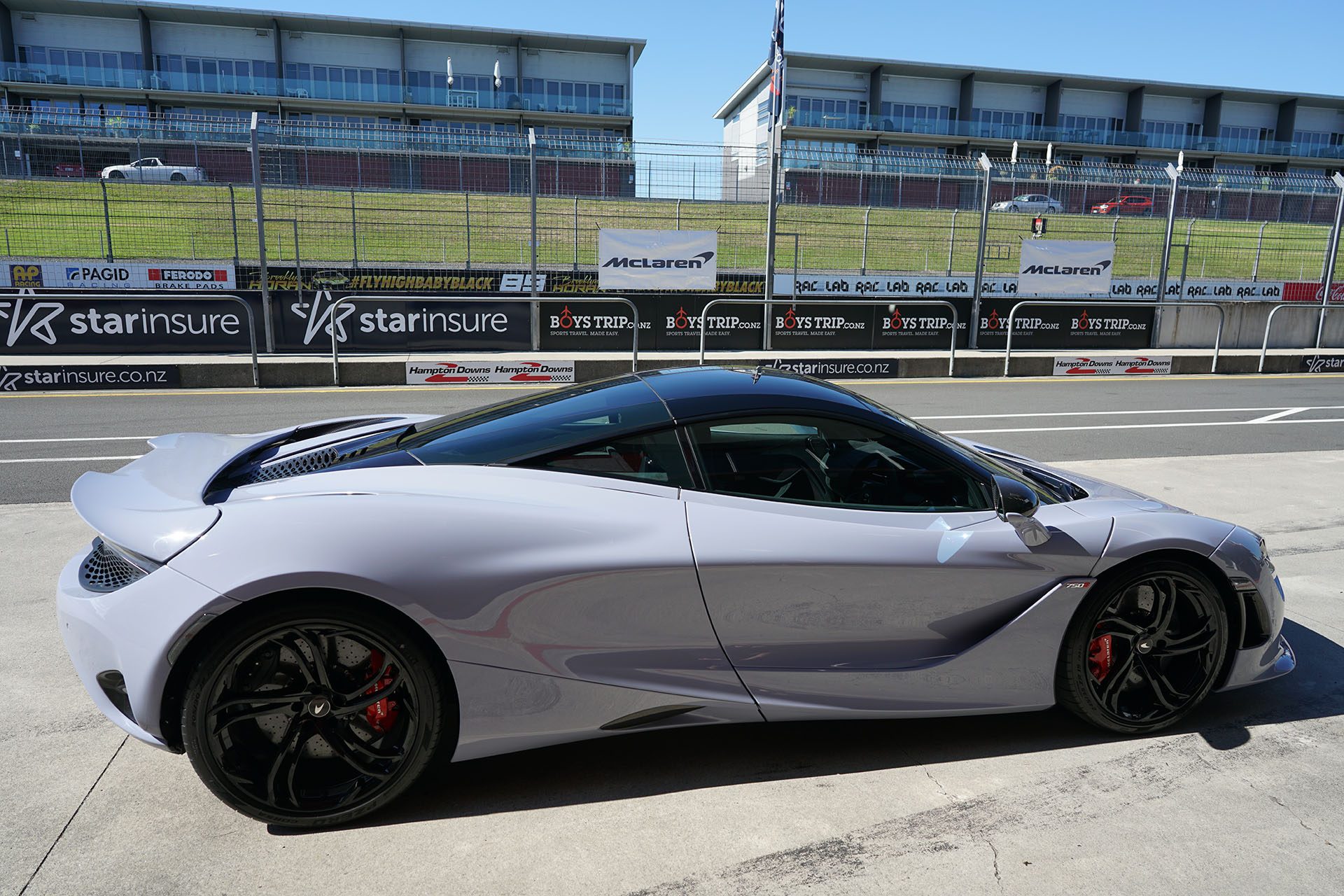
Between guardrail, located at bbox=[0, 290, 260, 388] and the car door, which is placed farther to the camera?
guardrail, located at bbox=[0, 290, 260, 388]

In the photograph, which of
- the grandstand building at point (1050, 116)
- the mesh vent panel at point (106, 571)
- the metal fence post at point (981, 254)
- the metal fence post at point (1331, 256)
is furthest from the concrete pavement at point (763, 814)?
the grandstand building at point (1050, 116)

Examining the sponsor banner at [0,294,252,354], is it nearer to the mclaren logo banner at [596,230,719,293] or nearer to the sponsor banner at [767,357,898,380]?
the mclaren logo banner at [596,230,719,293]

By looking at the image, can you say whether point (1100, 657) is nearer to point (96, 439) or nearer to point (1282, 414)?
point (96, 439)

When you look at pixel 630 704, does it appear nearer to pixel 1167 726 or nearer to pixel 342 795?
pixel 342 795

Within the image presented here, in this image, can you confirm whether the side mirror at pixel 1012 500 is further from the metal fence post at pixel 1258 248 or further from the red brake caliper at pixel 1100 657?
the metal fence post at pixel 1258 248

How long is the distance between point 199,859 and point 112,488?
3.87 ft

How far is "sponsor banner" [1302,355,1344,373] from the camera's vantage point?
1586cm

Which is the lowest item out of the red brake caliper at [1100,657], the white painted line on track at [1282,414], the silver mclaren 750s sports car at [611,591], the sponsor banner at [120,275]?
the white painted line on track at [1282,414]

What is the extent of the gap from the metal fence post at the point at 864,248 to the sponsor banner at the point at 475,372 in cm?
810

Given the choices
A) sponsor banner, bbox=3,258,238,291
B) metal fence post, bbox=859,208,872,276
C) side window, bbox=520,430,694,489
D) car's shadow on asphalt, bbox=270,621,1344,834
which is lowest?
car's shadow on asphalt, bbox=270,621,1344,834

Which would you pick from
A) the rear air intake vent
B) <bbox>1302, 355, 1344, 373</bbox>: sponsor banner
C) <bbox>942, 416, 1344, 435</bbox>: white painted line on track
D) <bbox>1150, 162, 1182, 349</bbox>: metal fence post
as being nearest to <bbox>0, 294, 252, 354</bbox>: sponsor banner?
<bbox>942, 416, 1344, 435</bbox>: white painted line on track

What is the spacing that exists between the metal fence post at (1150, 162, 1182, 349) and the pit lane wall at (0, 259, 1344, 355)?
4.1 inches

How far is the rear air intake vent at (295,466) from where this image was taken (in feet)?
9.25

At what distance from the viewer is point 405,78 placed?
51594mm
